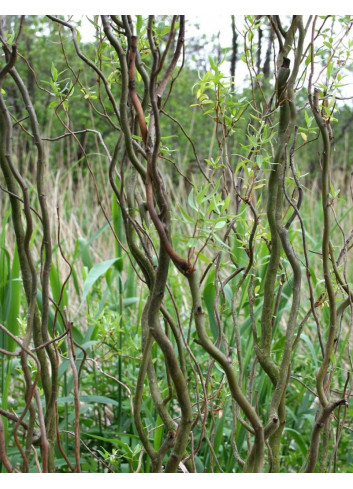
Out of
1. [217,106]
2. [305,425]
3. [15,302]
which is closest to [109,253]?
[305,425]

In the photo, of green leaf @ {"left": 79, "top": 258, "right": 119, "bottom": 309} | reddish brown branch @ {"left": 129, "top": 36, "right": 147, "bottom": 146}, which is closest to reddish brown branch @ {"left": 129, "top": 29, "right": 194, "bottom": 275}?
reddish brown branch @ {"left": 129, "top": 36, "right": 147, "bottom": 146}

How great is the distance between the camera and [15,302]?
1731mm

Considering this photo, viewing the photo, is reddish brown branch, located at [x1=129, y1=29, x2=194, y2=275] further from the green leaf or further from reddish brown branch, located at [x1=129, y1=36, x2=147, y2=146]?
the green leaf

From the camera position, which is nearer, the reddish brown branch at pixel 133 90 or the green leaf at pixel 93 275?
the reddish brown branch at pixel 133 90

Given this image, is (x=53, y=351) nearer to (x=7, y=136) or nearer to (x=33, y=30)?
(x=7, y=136)

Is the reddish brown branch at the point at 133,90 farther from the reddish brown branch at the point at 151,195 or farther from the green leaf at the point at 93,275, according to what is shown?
the green leaf at the point at 93,275

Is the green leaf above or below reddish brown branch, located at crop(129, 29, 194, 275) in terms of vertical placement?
below

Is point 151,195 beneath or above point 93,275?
above

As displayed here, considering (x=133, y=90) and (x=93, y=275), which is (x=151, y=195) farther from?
(x=93, y=275)

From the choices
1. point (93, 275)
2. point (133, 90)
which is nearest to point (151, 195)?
point (133, 90)

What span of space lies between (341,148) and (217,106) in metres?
11.1

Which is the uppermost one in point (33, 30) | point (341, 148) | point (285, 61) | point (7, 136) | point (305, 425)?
point (33, 30)

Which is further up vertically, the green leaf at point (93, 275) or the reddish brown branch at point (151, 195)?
the reddish brown branch at point (151, 195)

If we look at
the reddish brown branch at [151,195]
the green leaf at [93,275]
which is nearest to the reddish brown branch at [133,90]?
the reddish brown branch at [151,195]
